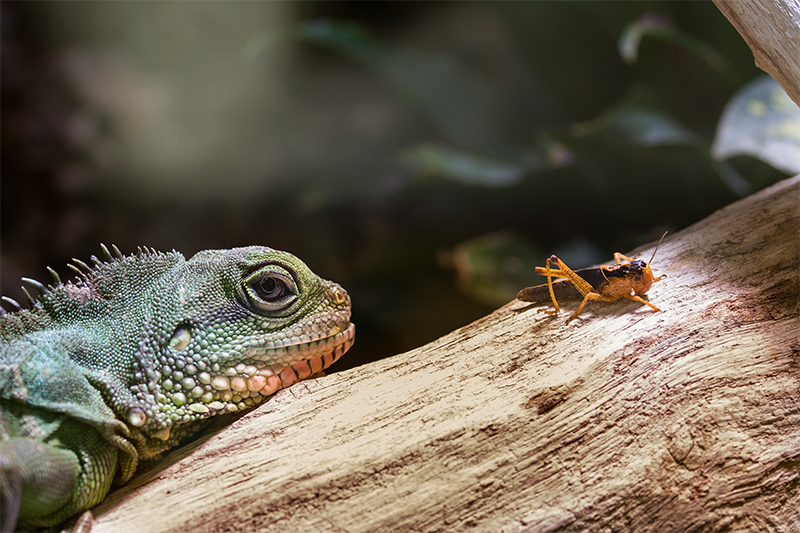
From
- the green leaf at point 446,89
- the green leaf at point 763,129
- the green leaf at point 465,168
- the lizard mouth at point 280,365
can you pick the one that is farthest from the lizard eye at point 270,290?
the green leaf at point 446,89

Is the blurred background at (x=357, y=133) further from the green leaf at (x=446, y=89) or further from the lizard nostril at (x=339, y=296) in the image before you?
the lizard nostril at (x=339, y=296)

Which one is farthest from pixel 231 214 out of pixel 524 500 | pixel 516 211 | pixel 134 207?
pixel 524 500

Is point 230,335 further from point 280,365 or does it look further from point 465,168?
point 465,168

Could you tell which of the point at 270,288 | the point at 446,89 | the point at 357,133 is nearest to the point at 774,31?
the point at 270,288

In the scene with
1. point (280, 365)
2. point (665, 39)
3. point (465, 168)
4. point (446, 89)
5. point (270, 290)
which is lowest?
point (280, 365)

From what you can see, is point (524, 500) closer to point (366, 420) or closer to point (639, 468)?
point (639, 468)

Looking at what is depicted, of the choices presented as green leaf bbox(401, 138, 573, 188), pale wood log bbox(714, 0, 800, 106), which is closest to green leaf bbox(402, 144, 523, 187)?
green leaf bbox(401, 138, 573, 188)
